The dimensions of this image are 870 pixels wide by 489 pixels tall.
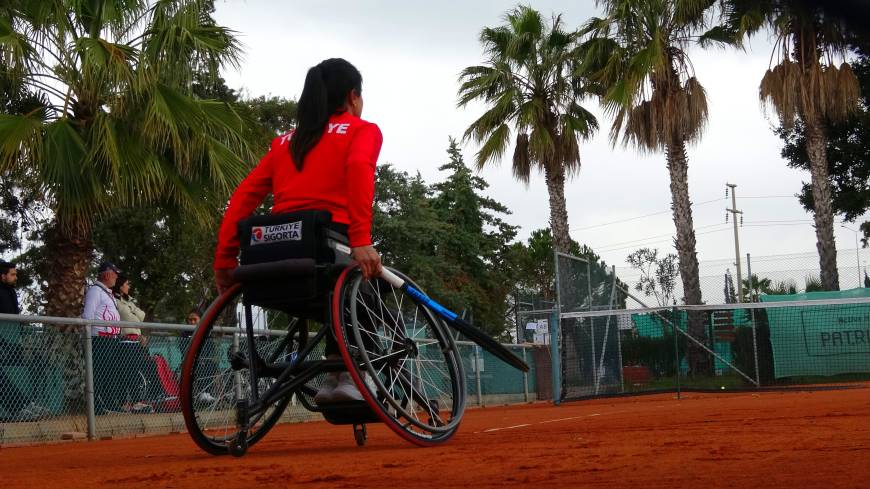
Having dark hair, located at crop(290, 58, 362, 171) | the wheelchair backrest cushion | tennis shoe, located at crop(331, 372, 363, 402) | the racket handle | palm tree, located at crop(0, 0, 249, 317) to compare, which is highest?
palm tree, located at crop(0, 0, 249, 317)

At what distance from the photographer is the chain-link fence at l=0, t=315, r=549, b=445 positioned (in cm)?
822

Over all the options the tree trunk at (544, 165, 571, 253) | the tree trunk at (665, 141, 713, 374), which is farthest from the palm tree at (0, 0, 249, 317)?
the tree trunk at (544, 165, 571, 253)

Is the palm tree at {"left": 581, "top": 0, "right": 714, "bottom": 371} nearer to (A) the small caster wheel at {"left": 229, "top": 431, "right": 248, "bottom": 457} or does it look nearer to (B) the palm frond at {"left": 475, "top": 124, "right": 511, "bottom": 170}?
(B) the palm frond at {"left": 475, "top": 124, "right": 511, "bottom": 170}

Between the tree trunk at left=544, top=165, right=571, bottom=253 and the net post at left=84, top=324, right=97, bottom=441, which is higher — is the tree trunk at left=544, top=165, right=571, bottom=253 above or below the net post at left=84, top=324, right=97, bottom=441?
above

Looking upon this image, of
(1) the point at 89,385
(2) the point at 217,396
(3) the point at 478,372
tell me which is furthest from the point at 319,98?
(3) the point at 478,372

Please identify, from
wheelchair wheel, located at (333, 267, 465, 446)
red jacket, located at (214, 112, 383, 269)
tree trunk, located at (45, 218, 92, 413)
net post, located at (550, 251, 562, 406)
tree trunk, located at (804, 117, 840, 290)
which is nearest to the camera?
wheelchair wheel, located at (333, 267, 465, 446)

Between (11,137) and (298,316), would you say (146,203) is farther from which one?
(298,316)

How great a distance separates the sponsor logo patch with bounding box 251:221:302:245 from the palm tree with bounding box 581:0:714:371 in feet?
64.8

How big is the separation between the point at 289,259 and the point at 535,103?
22.8 m

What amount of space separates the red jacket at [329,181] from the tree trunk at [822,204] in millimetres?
18758

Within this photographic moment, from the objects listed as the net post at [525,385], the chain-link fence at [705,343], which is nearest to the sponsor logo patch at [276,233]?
the chain-link fence at [705,343]

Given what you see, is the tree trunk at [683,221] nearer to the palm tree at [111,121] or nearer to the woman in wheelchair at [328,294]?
the palm tree at [111,121]

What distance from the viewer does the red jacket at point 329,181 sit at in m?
4.63

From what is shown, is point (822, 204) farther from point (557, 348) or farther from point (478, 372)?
point (478, 372)
